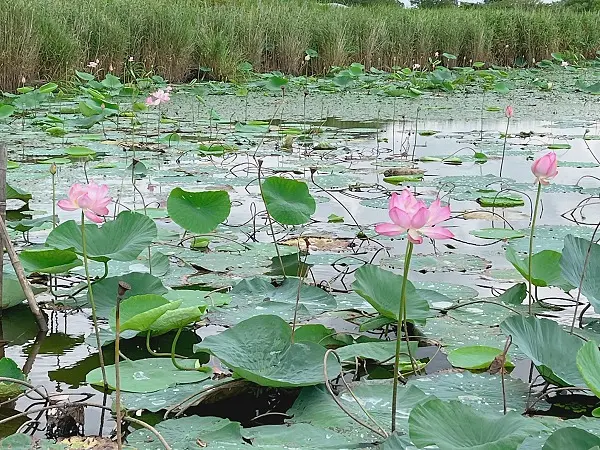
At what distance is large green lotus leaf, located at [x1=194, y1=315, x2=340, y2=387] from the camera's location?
45.3 inches

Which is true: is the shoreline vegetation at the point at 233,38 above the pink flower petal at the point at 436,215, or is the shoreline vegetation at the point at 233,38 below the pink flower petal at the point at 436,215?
above

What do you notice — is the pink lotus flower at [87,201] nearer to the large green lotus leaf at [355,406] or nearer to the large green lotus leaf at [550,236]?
the large green lotus leaf at [355,406]

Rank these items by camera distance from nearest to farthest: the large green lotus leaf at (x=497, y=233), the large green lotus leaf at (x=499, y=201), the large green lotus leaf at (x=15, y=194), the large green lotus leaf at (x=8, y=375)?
the large green lotus leaf at (x=8, y=375), the large green lotus leaf at (x=497, y=233), the large green lotus leaf at (x=15, y=194), the large green lotus leaf at (x=499, y=201)

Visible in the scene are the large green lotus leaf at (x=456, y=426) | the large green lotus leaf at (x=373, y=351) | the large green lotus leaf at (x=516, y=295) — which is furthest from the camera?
the large green lotus leaf at (x=516, y=295)

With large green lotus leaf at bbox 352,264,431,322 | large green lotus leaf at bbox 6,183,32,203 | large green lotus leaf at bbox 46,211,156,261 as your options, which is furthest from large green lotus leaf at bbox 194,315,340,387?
large green lotus leaf at bbox 6,183,32,203

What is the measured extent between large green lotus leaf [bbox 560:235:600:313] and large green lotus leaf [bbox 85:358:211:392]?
0.68 metres

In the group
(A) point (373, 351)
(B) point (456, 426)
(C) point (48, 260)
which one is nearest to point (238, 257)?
(C) point (48, 260)

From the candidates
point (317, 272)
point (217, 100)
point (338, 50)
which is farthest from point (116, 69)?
point (317, 272)

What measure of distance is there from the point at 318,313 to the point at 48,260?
0.55 m

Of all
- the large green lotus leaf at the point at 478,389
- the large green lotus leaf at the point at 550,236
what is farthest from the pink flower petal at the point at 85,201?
the large green lotus leaf at the point at 550,236

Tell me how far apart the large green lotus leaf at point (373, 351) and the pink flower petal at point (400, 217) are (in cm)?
44

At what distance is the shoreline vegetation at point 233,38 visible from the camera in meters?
6.59

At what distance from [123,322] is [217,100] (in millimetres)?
5502

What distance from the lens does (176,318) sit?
138cm
